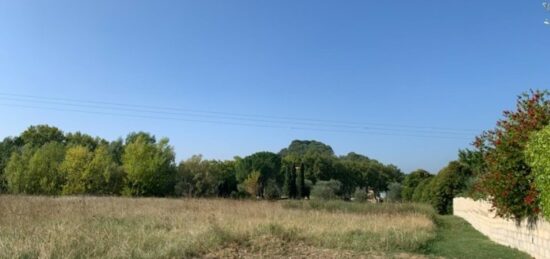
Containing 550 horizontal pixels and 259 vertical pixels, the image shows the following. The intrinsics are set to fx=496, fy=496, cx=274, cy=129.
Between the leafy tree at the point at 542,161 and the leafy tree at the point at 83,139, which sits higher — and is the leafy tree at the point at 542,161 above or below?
below

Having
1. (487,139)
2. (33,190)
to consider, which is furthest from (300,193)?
(487,139)

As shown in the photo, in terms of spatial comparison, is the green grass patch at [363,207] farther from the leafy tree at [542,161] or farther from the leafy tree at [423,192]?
the leafy tree at [542,161]

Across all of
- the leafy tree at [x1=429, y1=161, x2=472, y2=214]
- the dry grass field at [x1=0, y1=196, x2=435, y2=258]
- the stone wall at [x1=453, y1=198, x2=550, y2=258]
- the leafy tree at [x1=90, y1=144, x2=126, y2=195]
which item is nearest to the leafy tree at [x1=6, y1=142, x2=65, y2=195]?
the leafy tree at [x1=90, y1=144, x2=126, y2=195]

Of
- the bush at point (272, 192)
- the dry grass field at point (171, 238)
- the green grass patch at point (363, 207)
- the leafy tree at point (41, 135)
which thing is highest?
the leafy tree at point (41, 135)

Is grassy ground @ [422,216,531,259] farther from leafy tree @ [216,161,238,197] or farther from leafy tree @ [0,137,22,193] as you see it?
leafy tree @ [216,161,238,197]

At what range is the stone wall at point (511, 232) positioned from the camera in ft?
33.1

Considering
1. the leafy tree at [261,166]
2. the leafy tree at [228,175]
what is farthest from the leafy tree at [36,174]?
the leafy tree at [261,166]

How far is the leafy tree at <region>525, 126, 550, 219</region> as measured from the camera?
8.45m

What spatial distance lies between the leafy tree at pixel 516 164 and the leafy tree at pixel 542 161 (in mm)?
1026

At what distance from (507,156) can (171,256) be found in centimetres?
765

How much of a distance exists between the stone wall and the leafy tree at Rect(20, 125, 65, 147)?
225 ft

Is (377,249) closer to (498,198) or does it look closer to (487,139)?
(498,198)

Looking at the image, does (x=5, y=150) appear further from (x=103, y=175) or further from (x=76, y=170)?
(x=103, y=175)

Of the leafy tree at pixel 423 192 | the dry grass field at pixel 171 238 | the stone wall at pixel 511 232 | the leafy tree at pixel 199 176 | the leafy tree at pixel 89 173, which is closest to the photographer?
the dry grass field at pixel 171 238
